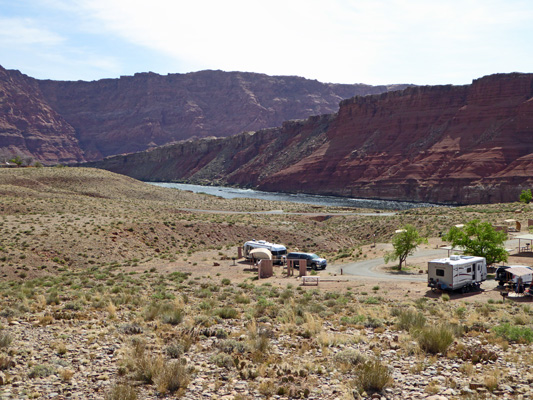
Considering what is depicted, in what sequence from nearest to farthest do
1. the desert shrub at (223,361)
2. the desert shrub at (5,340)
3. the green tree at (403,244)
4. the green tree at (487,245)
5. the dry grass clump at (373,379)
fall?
the dry grass clump at (373,379) → the desert shrub at (223,361) → the desert shrub at (5,340) → the green tree at (487,245) → the green tree at (403,244)

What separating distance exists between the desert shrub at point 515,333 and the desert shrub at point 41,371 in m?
12.8

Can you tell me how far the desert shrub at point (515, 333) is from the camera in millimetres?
13867

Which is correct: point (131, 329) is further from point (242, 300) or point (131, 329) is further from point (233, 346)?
point (242, 300)

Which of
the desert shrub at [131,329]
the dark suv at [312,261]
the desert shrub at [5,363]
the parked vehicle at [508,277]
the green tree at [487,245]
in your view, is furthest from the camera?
the dark suv at [312,261]

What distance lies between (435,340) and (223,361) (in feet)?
19.5

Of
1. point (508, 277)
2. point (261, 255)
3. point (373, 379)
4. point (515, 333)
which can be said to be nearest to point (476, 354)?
point (515, 333)

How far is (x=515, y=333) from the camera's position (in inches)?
558

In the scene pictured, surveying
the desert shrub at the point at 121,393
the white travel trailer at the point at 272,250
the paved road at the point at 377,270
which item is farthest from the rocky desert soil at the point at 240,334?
the white travel trailer at the point at 272,250

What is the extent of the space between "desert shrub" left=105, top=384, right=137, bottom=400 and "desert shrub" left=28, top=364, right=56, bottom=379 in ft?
7.01

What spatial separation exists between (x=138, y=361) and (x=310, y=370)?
14.3ft

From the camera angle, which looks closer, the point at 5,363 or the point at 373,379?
the point at 373,379

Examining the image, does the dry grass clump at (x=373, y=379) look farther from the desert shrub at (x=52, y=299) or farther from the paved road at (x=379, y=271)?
the paved road at (x=379, y=271)

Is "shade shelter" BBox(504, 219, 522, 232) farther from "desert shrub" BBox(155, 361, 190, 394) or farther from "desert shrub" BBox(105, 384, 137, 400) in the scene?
"desert shrub" BBox(105, 384, 137, 400)

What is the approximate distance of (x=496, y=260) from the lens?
104 feet
